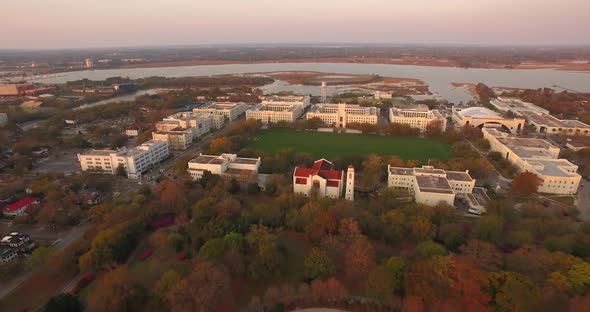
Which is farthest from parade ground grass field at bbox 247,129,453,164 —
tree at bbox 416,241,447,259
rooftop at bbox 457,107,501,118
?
tree at bbox 416,241,447,259

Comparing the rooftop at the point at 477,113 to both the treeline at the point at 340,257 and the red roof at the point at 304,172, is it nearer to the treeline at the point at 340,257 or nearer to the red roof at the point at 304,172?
the treeline at the point at 340,257

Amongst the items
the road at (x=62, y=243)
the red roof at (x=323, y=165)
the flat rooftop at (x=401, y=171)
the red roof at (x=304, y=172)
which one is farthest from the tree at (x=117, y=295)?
the flat rooftop at (x=401, y=171)

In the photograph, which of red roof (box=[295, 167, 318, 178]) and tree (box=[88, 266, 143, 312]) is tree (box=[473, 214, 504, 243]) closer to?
red roof (box=[295, 167, 318, 178])

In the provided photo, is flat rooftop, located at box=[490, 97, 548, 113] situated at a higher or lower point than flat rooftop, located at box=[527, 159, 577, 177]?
higher

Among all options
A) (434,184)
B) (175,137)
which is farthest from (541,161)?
(175,137)

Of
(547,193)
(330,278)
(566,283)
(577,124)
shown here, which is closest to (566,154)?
(547,193)
